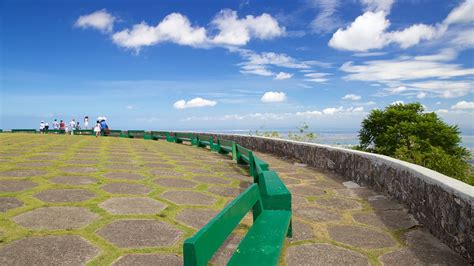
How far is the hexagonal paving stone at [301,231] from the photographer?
3477 mm

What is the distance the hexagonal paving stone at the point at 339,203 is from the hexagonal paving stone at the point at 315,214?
265 mm

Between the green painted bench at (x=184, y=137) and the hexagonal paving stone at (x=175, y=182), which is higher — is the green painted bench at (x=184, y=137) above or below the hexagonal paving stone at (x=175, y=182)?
above

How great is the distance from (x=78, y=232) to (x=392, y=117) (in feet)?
98.1

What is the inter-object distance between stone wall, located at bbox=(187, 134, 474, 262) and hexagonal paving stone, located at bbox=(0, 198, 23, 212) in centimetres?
467

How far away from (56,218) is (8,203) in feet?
3.09

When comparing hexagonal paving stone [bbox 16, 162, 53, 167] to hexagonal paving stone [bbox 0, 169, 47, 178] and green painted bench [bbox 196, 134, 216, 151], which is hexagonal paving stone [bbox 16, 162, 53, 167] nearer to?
hexagonal paving stone [bbox 0, 169, 47, 178]

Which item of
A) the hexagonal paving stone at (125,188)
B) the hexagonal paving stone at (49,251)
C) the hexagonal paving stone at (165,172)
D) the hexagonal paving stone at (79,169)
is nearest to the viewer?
the hexagonal paving stone at (49,251)

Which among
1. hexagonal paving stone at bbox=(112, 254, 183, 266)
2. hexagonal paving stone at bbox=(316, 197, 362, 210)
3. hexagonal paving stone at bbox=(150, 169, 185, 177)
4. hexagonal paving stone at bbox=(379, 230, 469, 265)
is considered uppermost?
hexagonal paving stone at bbox=(150, 169, 185, 177)

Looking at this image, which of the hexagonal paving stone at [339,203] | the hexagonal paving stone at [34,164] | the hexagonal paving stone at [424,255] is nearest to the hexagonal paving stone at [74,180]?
the hexagonal paving stone at [34,164]

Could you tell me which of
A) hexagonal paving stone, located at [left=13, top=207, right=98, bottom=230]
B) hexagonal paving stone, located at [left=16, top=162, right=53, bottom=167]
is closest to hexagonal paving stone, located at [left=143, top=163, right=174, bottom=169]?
hexagonal paving stone, located at [left=16, top=162, right=53, bottom=167]

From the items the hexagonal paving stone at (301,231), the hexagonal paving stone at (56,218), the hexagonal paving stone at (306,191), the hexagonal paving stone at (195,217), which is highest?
the hexagonal paving stone at (56,218)

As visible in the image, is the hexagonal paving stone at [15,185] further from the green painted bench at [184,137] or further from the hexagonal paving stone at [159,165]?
the green painted bench at [184,137]

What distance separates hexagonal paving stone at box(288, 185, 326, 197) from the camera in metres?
5.47

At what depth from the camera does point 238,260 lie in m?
1.92
